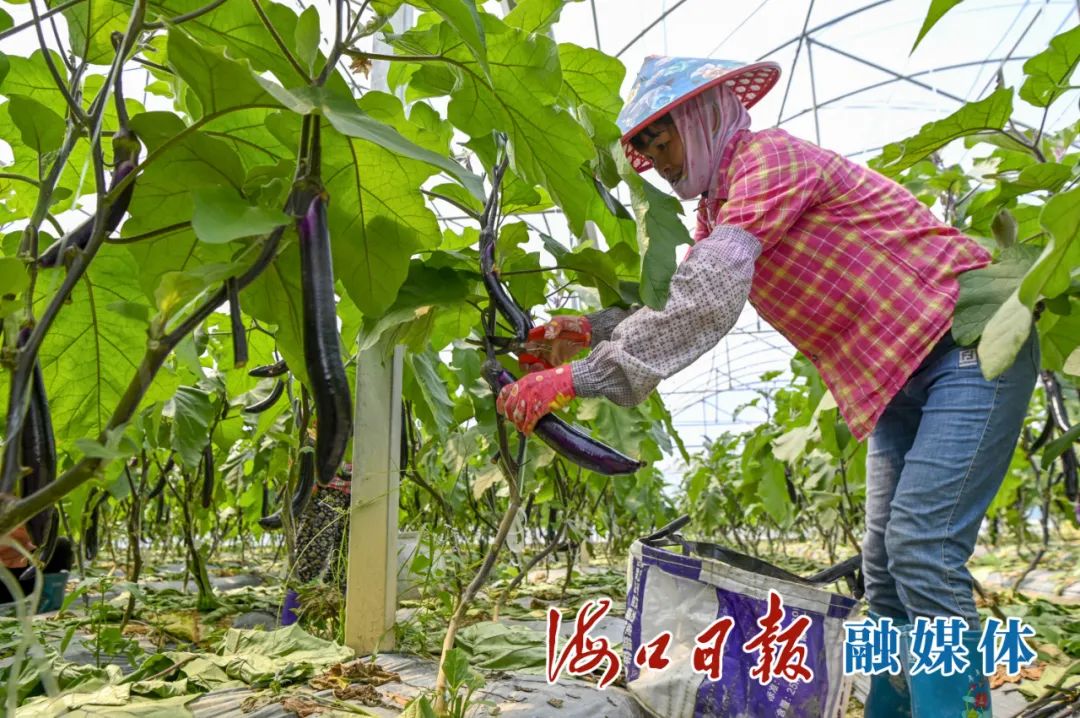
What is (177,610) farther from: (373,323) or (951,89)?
(951,89)

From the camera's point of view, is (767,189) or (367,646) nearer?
(767,189)

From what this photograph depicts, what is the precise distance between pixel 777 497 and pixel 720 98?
1915mm

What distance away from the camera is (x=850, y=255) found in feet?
3.76

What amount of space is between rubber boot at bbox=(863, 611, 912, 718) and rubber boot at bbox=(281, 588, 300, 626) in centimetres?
106

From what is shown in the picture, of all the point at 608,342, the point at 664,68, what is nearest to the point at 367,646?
the point at 608,342

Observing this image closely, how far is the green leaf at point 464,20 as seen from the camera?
60 centimetres

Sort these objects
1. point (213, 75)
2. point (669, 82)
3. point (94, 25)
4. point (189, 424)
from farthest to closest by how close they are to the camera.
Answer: point (189, 424) < point (669, 82) < point (94, 25) < point (213, 75)

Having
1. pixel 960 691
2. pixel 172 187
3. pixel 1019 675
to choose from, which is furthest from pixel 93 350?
pixel 1019 675

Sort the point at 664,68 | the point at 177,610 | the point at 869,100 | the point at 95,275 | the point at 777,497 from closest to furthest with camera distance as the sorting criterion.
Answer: the point at 95,275
the point at 664,68
the point at 177,610
the point at 777,497
the point at 869,100

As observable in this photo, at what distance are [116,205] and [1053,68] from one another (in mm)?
1438

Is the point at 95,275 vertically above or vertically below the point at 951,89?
below

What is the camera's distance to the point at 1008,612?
6.91 feet

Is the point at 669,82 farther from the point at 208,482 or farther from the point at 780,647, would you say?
the point at 208,482

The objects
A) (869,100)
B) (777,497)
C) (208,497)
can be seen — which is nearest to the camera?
(208,497)
